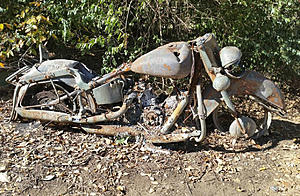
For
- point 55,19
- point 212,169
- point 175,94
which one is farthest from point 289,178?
point 55,19

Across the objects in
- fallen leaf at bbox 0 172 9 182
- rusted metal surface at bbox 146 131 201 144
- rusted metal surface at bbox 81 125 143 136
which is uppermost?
rusted metal surface at bbox 81 125 143 136

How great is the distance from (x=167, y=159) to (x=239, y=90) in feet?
4.55

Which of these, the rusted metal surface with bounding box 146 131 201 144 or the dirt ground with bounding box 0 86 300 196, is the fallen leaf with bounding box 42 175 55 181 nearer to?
the dirt ground with bounding box 0 86 300 196

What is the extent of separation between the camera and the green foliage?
529cm

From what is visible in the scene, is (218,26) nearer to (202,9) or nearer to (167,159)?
(202,9)

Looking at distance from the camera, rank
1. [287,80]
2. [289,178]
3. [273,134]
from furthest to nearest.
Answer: [287,80]
[273,134]
[289,178]

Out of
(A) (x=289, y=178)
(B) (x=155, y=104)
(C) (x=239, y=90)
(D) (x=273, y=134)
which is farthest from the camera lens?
(D) (x=273, y=134)

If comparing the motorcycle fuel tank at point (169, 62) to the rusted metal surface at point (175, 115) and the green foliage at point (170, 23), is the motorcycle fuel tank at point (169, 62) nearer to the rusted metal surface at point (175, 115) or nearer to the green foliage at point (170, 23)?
the rusted metal surface at point (175, 115)

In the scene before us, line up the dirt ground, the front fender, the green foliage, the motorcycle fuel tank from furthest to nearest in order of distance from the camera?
the green foliage, the front fender, the motorcycle fuel tank, the dirt ground

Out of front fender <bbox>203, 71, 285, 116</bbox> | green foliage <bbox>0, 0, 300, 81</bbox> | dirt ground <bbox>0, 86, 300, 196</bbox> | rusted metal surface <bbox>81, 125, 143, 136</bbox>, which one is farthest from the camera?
green foliage <bbox>0, 0, 300, 81</bbox>

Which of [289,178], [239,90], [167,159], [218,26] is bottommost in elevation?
[289,178]

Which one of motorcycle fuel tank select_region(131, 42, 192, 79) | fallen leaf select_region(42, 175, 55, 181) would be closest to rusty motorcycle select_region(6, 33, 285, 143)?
motorcycle fuel tank select_region(131, 42, 192, 79)

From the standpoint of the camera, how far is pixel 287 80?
6.80 m

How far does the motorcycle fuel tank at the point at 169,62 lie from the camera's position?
147 inches
